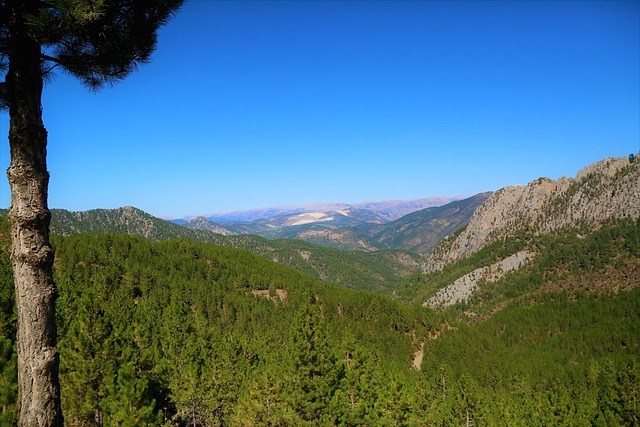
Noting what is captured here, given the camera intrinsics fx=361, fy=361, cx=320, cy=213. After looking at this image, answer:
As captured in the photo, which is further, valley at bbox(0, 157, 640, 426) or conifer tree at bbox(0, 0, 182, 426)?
valley at bbox(0, 157, 640, 426)

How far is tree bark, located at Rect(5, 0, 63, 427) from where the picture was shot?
22.5ft

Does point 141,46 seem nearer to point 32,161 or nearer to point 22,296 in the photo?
point 32,161

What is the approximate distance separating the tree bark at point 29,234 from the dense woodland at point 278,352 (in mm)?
5241

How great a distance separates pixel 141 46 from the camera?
857cm

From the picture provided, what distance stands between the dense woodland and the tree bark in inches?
206

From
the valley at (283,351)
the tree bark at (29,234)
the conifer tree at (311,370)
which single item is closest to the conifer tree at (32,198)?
the tree bark at (29,234)

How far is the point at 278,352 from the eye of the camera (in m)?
60.5

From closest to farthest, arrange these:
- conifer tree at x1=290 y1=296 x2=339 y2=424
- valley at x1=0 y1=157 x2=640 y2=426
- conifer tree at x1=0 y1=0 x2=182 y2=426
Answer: conifer tree at x1=0 y1=0 x2=182 y2=426
valley at x1=0 y1=157 x2=640 y2=426
conifer tree at x1=290 y1=296 x2=339 y2=424

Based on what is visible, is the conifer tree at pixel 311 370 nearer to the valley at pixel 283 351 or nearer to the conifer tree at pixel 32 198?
the valley at pixel 283 351

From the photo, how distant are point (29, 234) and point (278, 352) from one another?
191 ft

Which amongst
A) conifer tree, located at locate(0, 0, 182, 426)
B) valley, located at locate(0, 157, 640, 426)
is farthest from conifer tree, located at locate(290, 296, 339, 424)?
conifer tree, located at locate(0, 0, 182, 426)

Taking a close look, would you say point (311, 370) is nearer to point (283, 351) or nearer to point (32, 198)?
point (283, 351)

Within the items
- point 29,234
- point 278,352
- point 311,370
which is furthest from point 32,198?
point 278,352

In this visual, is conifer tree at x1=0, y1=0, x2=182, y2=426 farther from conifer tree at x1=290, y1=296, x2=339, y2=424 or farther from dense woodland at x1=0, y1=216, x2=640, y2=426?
conifer tree at x1=290, y1=296, x2=339, y2=424
